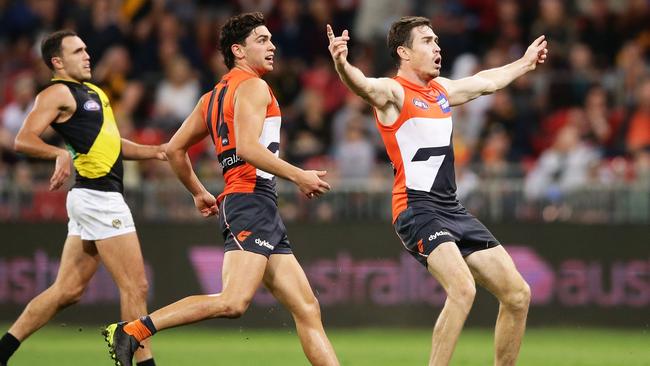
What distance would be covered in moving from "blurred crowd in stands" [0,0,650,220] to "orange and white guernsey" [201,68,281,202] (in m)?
6.74

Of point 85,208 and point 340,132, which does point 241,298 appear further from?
point 340,132

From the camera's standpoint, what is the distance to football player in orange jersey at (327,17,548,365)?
357 inches

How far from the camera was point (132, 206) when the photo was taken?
52.0 ft

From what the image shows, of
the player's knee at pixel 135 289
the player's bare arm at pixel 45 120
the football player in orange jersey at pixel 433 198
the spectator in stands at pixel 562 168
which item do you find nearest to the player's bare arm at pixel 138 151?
the player's bare arm at pixel 45 120

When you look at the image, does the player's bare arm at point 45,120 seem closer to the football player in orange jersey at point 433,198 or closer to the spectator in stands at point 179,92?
the football player in orange jersey at point 433,198

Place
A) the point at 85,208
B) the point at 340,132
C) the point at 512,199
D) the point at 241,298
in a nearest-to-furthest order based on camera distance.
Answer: the point at 241,298 < the point at 85,208 < the point at 512,199 < the point at 340,132

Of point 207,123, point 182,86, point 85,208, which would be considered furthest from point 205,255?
point 207,123

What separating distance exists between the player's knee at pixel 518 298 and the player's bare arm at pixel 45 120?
377 cm

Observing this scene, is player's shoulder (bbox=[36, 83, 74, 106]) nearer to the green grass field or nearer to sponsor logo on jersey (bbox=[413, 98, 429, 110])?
the green grass field

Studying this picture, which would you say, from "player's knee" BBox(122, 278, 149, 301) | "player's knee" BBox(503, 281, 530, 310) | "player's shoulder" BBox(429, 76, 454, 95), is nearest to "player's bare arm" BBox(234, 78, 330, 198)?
"player's shoulder" BBox(429, 76, 454, 95)

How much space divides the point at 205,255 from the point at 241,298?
7214mm

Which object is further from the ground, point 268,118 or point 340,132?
point 268,118

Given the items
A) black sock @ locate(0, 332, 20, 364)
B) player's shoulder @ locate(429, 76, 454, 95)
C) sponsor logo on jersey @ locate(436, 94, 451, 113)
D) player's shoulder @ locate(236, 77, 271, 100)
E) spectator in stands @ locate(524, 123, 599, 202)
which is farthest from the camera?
spectator in stands @ locate(524, 123, 599, 202)

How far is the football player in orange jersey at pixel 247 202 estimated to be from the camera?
8742 millimetres
